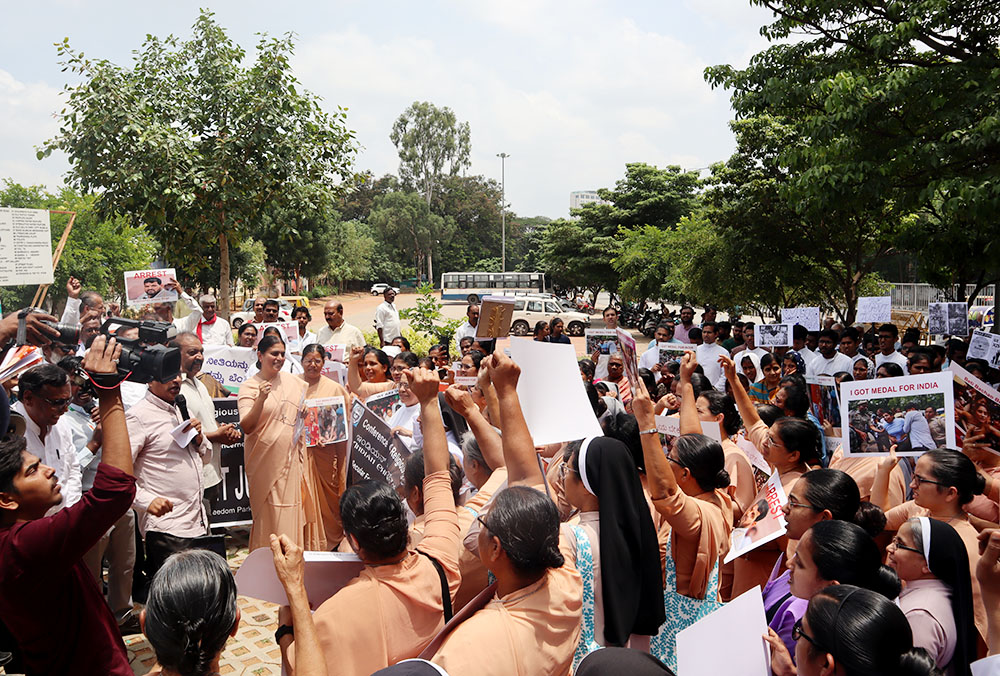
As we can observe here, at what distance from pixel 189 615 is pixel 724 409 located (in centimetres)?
361

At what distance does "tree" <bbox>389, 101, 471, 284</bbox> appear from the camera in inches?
2394

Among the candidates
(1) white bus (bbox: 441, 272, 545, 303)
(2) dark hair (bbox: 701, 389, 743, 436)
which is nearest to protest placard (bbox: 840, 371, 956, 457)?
(2) dark hair (bbox: 701, 389, 743, 436)

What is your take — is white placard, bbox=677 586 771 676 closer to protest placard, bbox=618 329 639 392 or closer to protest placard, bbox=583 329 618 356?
protest placard, bbox=618 329 639 392

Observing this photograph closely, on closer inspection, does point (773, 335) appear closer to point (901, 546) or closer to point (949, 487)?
point (949, 487)

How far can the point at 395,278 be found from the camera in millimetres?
64125

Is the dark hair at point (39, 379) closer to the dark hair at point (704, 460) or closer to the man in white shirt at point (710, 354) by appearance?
the dark hair at point (704, 460)

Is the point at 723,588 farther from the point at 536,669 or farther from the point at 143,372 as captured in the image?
the point at 143,372

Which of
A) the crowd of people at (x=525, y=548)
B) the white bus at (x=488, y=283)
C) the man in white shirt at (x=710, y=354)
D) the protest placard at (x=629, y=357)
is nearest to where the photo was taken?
the crowd of people at (x=525, y=548)

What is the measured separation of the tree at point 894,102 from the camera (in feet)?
A: 24.9

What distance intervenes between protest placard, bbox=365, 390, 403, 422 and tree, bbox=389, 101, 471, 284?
2296 inches

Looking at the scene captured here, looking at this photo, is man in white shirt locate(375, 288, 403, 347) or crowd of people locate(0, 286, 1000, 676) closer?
crowd of people locate(0, 286, 1000, 676)

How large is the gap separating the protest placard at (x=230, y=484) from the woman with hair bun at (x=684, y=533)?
4150 mm

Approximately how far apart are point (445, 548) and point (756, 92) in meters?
9.20

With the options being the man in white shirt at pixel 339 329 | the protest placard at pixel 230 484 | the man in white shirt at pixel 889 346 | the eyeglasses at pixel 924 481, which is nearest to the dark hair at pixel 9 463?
the eyeglasses at pixel 924 481
